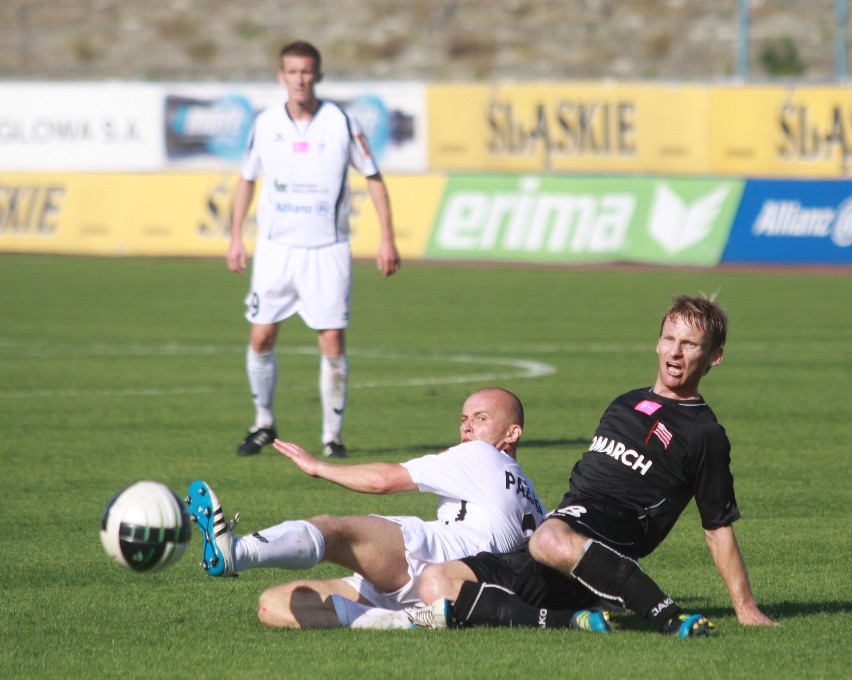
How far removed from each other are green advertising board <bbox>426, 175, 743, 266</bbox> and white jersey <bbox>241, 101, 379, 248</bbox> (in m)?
17.0

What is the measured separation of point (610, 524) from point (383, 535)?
87 centimetres

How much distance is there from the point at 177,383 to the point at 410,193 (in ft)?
50.4

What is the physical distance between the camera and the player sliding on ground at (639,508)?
6.20m

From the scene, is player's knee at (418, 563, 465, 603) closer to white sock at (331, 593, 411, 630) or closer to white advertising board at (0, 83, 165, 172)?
white sock at (331, 593, 411, 630)

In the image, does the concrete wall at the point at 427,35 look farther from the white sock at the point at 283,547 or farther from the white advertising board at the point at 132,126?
the white sock at the point at 283,547

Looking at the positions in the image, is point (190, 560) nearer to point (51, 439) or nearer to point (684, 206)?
point (51, 439)

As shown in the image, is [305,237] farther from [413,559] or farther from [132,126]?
[132,126]

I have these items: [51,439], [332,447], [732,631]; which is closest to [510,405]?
[732,631]

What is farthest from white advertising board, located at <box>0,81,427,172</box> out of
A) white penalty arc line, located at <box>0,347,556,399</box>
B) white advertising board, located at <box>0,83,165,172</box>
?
white penalty arc line, located at <box>0,347,556,399</box>

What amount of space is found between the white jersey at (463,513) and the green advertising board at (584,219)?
21.5 m

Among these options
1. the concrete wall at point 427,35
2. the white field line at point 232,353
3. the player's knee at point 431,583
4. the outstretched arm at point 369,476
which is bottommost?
the white field line at point 232,353

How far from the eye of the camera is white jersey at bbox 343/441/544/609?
20.8 ft

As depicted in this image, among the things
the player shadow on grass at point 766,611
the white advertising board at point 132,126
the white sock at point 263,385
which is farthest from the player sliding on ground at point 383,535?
the white advertising board at point 132,126

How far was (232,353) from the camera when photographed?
17.4 m
